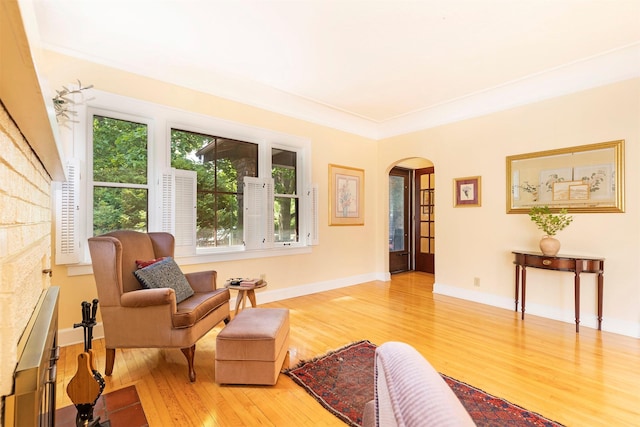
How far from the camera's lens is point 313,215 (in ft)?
15.1

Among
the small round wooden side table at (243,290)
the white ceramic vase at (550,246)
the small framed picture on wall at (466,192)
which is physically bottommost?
the small round wooden side table at (243,290)

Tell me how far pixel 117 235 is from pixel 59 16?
72.9 inches

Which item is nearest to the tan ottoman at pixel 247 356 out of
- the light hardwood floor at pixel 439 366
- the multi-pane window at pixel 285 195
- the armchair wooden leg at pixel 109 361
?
the light hardwood floor at pixel 439 366

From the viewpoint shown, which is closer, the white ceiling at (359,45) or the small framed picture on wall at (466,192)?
the white ceiling at (359,45)

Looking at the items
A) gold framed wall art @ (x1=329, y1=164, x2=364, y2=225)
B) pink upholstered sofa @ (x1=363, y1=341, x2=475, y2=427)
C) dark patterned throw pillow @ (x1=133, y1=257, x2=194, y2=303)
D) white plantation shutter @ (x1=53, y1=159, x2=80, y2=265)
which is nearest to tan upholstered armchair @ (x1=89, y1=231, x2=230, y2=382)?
dark patterned throw pillow @ (x1=133, y1=257, x2=194, y2=303)

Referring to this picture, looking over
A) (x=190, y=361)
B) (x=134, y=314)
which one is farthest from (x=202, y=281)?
(x=190, y=361)

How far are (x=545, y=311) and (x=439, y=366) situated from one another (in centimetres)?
210

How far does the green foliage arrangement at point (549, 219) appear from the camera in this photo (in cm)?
333

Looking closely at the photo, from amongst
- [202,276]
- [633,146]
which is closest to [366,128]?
[633,146]

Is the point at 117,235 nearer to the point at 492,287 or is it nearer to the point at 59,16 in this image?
the point at 59,16

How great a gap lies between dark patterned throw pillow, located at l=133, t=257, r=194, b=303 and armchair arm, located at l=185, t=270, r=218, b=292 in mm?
112

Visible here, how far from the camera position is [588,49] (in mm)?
3010

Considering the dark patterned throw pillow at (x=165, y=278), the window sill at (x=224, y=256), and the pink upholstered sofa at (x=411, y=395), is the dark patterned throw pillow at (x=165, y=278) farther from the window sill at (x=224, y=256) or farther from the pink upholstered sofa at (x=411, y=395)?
the pink upholstered sofa at (x=411, y=395)

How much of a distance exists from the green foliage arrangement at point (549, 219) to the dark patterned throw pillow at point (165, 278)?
12.4 feet
